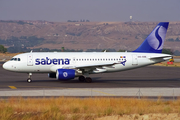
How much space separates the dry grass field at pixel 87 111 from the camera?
1734 cm

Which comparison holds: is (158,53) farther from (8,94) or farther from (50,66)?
(8,94)

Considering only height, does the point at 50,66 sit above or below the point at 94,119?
above

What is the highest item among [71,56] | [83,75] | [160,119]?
[71,56]

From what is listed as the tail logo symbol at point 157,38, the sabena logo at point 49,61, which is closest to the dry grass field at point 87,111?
the sabena logo at point 49,61

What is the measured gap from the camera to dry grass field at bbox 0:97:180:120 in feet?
56.9

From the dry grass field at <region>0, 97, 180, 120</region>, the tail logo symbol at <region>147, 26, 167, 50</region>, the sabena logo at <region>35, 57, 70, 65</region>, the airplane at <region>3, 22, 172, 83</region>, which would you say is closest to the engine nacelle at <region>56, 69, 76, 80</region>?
the airplane at <region>3, 22, 172, 83</region>

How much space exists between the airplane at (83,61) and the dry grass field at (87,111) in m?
15.7

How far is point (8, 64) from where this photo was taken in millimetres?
37094

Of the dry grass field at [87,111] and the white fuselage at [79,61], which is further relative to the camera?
the white fuselage at [79,61]

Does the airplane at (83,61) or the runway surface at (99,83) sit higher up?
the airplane at (83,61)

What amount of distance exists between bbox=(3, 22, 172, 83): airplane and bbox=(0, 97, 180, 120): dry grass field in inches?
617

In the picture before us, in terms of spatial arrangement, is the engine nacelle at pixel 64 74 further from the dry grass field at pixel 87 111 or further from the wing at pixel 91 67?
the dry grass field at pixel 87 111

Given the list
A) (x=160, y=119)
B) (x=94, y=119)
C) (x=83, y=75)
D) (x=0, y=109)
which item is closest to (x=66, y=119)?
(x=94, y=119)

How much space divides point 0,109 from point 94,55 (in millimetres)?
22301
